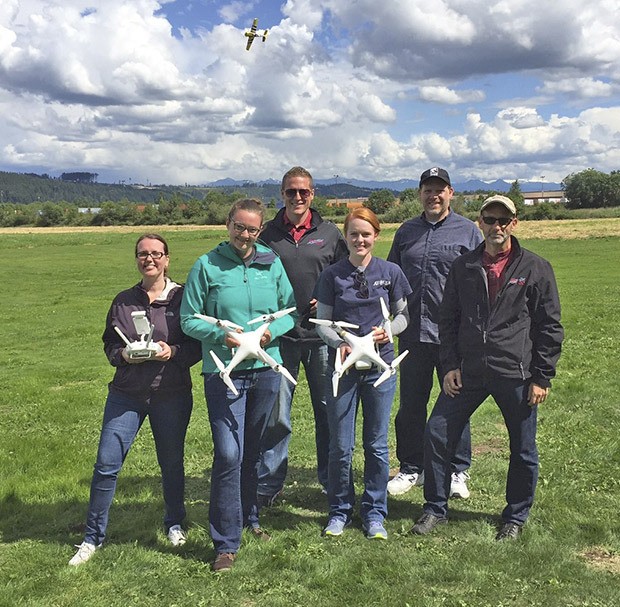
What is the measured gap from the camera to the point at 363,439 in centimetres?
507

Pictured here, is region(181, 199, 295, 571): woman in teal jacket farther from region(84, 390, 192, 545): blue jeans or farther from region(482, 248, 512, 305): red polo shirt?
region(482, 248, 512, 305): red polo shirt

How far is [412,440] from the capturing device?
6312mm

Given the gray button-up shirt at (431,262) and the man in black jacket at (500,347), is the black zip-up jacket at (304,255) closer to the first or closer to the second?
the gray button-up shirt at (431,262)

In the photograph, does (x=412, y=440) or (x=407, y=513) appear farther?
(x=412, y=440)

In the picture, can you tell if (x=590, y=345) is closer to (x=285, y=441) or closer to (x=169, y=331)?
(x=285, y=441)

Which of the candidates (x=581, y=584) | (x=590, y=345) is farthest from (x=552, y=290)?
(x=590, y=345)

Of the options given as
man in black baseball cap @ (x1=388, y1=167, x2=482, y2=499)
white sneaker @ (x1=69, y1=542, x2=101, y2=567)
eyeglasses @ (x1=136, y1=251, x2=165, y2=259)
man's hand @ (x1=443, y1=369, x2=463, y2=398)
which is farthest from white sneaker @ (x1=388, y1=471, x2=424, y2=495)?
eyeglasses @ (x1=136, y1=251, x2=165, y2=259)

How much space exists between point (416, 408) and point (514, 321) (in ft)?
5.55

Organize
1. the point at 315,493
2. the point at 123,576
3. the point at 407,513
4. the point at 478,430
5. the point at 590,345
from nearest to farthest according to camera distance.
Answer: the point at 123,576
the point at 407,513
the point at 315,493
the point at 478,430
the point at 590,345

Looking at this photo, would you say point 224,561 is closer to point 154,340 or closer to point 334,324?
point 154,340

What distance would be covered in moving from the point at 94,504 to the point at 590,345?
11.4 meters

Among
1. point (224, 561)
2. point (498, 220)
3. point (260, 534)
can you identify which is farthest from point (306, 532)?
point (498, 220)

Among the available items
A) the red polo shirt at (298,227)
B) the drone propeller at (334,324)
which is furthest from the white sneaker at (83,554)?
the red polo shirt at (298,227)

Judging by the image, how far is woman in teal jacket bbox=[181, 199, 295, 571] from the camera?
4.60 metres
